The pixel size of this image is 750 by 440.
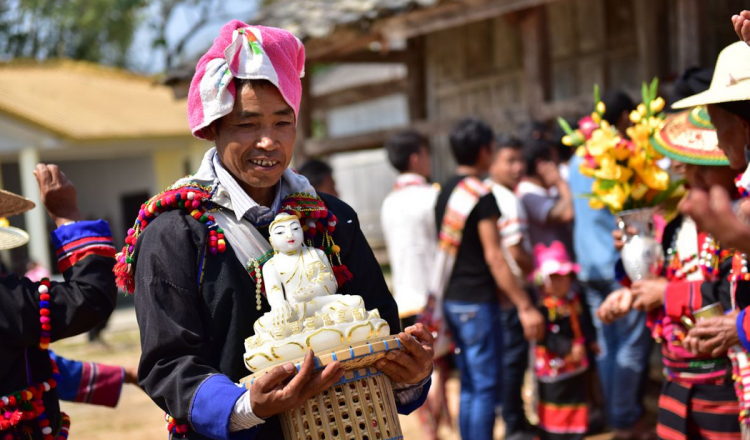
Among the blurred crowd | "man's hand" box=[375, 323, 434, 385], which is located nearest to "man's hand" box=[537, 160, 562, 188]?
the blurred crowd

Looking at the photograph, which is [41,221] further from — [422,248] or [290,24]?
[422,248]

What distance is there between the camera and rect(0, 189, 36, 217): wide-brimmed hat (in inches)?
121

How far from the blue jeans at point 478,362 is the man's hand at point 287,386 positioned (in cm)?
333

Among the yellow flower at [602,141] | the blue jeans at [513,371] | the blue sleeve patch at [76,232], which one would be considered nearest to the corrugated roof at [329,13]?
the blue jeans at [513,371]

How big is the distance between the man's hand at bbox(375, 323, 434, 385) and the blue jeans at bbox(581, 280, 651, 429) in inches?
148

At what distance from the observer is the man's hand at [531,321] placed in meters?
5.38

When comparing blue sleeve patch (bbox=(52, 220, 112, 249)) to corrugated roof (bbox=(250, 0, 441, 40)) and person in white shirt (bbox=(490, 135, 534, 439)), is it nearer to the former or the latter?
person in white shirt (bbox=(490, 135, 534, 439))

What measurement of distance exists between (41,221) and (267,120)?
64.0ft

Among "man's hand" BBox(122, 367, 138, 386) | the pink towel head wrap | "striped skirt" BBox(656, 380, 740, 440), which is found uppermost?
the pink towel head wrap

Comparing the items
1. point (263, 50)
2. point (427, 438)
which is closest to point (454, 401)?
point (427, 438)

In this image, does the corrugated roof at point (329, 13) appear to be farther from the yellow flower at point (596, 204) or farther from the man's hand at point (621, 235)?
the man's hand at point (621, 235)

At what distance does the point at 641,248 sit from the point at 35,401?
2.44 metres

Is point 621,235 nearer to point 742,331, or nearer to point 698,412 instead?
point 698,412

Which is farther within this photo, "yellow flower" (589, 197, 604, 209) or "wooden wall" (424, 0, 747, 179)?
"wooden wall" (424, 0, 747, 179)
